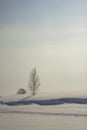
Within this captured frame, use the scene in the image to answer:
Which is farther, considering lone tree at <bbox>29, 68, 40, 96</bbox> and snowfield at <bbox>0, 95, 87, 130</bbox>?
lone tree at <bbox>29, 68, 40, 96</bbox>

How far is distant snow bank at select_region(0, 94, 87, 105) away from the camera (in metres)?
2.05

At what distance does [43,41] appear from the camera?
2131 mm

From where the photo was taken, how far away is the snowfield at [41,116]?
1.99m

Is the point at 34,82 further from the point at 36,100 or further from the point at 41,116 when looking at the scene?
the point at 41,116

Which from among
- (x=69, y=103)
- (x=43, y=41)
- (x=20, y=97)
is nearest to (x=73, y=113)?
(x=69, y=103)

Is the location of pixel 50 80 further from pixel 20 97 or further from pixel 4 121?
pixel 4 121

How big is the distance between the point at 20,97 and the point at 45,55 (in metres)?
0.36

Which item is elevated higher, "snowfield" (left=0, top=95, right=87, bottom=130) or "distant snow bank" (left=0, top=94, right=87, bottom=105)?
"distant snow bank" (left=0, top=94, right=87, bottom=105)

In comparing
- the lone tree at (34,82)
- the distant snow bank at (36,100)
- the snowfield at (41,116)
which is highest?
the lone tree at (34,82)

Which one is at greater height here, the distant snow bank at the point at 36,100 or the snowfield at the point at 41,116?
the distant snow bank at the point at 36,100

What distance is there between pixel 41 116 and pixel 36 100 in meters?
0.12

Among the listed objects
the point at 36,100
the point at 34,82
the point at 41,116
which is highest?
the point at 34,82

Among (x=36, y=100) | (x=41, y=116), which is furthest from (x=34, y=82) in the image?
(x=41, y=116)

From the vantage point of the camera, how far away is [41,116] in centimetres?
206
